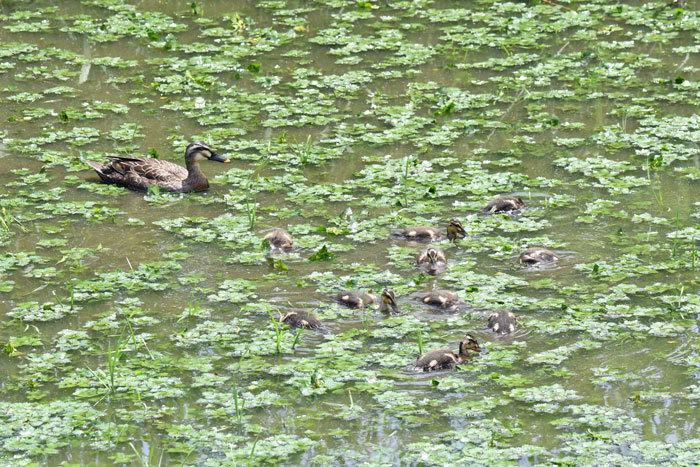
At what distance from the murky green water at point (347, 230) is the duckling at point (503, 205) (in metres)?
0.17

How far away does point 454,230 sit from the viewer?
31.9 ft

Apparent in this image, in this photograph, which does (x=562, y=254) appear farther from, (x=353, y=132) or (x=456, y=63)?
(x=456, y=63)

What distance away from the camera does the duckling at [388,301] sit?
28.0 ft

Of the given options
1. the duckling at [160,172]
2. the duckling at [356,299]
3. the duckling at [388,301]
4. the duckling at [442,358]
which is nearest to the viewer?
the duckling at [442,358]

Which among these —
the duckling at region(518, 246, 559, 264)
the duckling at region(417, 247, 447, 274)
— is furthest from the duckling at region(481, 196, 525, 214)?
the duckling at region(417, 247, 447, 274)

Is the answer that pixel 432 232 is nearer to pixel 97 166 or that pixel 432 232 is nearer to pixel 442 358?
pixel 442 358

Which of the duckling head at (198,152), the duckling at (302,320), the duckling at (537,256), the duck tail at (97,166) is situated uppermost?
the duckling head at (198,152)

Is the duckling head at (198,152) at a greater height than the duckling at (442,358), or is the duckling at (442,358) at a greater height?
the duckling head at (198,152)

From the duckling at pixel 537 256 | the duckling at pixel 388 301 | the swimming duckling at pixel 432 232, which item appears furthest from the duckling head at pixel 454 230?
the duckling at pixel 388 301

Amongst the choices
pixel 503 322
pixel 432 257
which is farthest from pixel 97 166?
pixel 503 322

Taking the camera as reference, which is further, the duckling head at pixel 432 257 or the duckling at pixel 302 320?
the duckling head at pixel 432 257

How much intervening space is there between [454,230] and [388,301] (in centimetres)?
143

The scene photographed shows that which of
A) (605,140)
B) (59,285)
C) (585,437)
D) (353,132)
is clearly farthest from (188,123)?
(585,437)

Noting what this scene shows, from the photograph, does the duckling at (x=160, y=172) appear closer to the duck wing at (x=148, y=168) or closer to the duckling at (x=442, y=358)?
the duck wing at (x=148, y=168)
